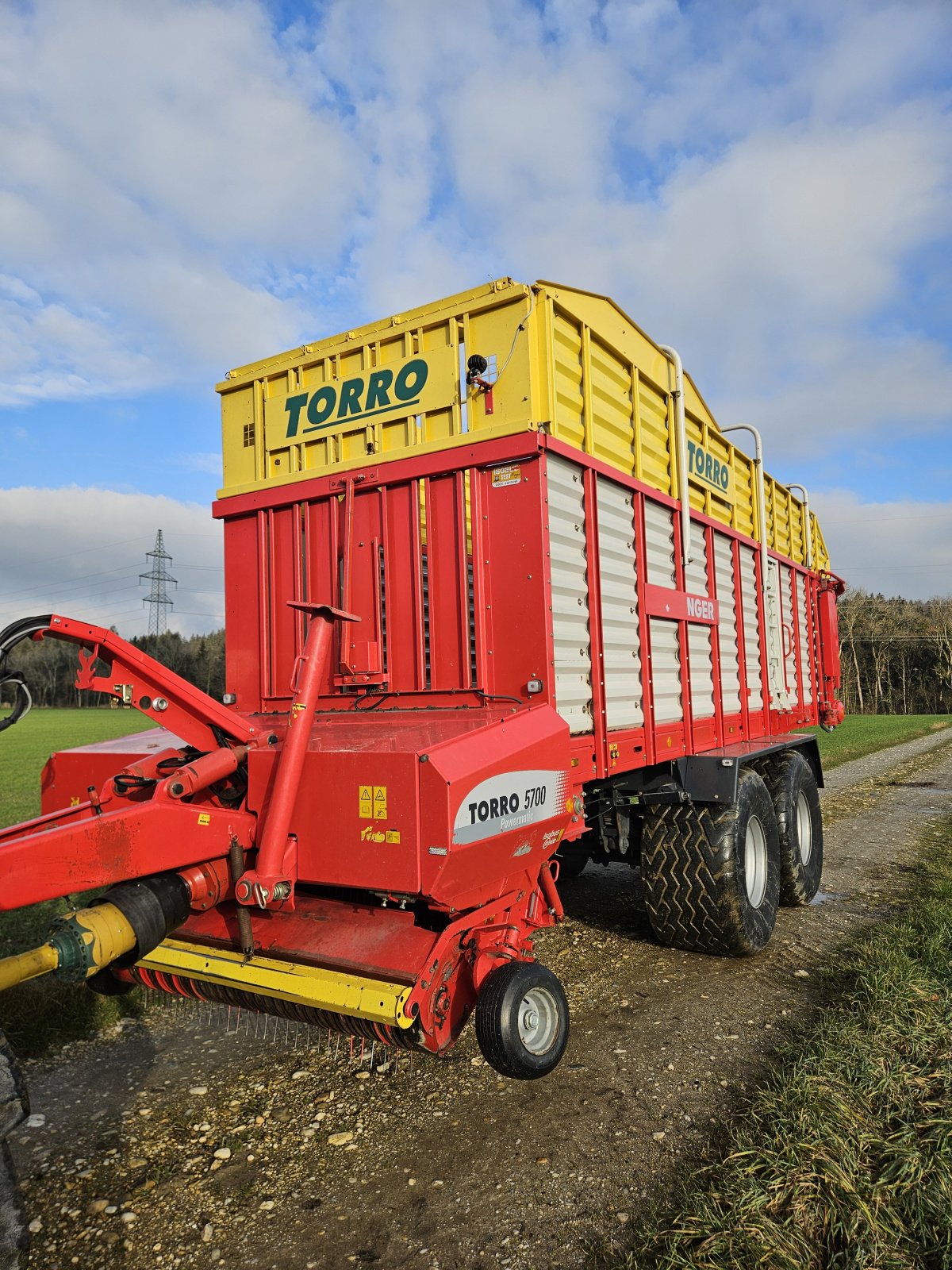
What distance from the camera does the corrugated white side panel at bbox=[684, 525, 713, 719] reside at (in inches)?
211

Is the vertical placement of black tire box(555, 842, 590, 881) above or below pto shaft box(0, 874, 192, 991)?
below

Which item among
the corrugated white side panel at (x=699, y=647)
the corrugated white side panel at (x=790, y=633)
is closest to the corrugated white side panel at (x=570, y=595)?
the corrugated white side panel at (x=699, y=647)

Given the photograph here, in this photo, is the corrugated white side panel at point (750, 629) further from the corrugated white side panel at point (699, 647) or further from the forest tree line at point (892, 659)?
the forest tree line at point (892, 659)

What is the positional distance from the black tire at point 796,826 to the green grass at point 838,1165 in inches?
83.5

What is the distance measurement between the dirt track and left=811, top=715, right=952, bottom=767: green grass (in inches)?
578

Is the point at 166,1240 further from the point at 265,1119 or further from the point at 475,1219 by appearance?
the point at 475,1219

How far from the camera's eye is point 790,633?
786 centimetres

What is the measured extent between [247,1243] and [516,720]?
6.28 feet

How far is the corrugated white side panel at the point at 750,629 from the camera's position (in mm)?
6520

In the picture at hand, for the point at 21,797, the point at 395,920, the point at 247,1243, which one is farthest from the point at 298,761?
the point at 21,797

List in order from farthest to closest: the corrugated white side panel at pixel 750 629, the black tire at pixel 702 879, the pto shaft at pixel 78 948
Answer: the corrugated white side panel at pixel 750 629 < the black tire at pixel 702 879 < the pto shaft at pixel 78 948

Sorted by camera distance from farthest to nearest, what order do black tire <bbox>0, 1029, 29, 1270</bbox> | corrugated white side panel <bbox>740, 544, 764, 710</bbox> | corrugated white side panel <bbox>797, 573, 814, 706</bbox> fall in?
corrugated white side panel <bbox>797, 573, 814, 706</bbox> < corrugated white side panel <bbox>740, 544, 764, 710</bbox> < black tire <bbox>0, 1029, 29, 1270</bbox>

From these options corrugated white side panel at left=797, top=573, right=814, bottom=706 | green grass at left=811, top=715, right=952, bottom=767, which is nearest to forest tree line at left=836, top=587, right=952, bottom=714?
green grass at left=811, top=715, right=952, bottom=767

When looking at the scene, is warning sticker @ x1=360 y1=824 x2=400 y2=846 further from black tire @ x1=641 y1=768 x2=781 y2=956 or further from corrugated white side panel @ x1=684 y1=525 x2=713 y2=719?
corrugated white side panel @ x1=684 y1=525 x2=713 y2=719
